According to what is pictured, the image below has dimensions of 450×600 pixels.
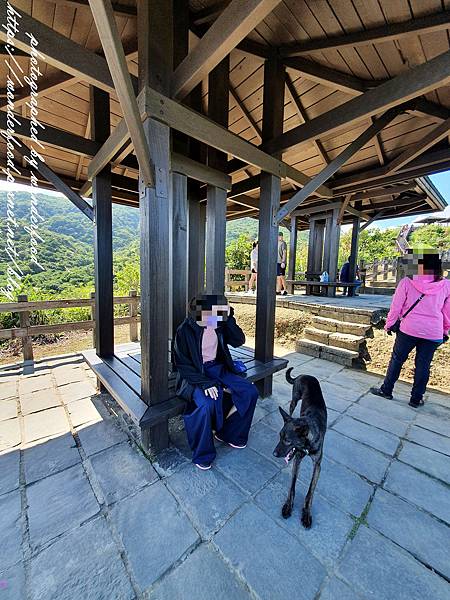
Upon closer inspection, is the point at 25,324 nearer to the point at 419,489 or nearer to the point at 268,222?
the point at 268,222

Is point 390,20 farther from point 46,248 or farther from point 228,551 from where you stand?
point 46,248

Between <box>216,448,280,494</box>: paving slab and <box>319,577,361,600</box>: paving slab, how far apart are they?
1.89 ft

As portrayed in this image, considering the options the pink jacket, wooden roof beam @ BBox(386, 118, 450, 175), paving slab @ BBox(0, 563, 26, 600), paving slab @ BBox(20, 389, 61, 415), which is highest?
wooden roof beam @ BBox(386, 118, 450, 175)

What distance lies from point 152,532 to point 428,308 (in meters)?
3.06

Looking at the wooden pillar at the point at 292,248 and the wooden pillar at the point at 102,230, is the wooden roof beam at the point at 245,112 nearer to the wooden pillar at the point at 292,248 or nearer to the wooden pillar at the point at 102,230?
the wooden pillar at the point at 102,230

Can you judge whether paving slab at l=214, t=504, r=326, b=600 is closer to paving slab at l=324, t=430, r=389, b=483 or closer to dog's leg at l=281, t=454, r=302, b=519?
dog's leg at l=281, t=454, r=302, b=519

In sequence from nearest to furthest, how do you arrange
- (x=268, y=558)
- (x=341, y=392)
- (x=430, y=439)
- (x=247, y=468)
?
(x=268, y=558)
(x=247, y=468)
(x=430, y=439)
(x=341, y=392)

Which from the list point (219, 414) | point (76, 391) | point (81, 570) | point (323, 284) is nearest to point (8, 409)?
point (76, 391)

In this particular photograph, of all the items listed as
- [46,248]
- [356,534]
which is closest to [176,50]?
[356,534]

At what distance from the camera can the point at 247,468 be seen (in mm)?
1811

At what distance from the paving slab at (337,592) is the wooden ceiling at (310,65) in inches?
A: 126

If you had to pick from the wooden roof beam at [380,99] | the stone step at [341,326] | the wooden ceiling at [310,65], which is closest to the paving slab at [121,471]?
the wooden ceiling at [310,65]

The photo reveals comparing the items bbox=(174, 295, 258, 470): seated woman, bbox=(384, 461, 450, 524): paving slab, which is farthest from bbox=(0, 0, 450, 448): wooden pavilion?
bbox=(384, 461, 450, 524): paving slab

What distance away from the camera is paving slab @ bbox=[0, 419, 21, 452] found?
201 centimetres
